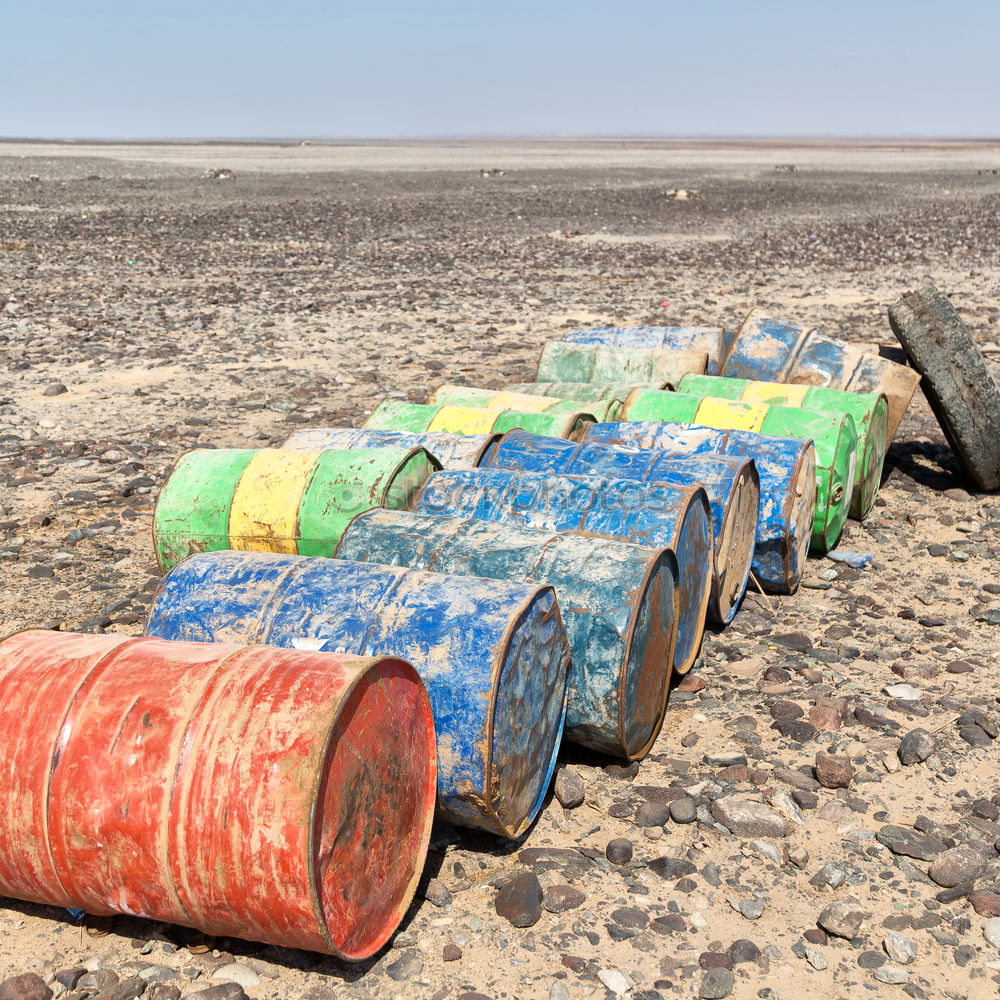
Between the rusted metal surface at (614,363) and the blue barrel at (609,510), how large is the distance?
9.74ft

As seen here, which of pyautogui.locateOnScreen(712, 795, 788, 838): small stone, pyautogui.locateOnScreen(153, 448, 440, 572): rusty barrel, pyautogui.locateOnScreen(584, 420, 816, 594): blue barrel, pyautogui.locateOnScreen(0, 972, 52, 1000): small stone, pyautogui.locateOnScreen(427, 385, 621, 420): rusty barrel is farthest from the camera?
pyautogui.locateOnScreen(427, 385, 621, 420): rusty barrel

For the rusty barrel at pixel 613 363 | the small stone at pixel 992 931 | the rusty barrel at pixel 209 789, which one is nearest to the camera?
the rusty barrel at pixel 209 789

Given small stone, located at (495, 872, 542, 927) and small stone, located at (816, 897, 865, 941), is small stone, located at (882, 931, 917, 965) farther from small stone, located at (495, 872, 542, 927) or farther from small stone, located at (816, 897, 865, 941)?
small stone, located at (495, 872, 542, 927)

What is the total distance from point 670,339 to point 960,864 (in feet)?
16.1

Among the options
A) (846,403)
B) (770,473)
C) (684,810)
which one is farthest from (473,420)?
(684,810)

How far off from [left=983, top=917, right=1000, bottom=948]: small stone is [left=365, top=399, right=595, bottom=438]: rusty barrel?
3.11 meters

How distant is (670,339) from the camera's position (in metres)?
7.57

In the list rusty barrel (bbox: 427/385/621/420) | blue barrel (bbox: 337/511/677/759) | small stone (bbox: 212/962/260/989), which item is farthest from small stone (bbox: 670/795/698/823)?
rusty barrel (bbox: 427/385/621/420)

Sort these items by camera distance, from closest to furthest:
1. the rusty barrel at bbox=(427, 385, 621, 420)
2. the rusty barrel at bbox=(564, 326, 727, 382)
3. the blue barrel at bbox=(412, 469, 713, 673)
Answer: the blue barrel at bbox=(412, 469, 713, 673)
the rusty barrel at bbox=(427, 385, 621, 420)
the rusty barrel at bbox=(564, 326, 727, 382)

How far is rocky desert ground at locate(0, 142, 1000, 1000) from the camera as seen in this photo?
291cm

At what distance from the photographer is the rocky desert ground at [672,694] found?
2906mm

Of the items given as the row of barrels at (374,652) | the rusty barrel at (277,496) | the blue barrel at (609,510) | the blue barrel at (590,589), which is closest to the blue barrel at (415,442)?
the row of barrels at (374,652)

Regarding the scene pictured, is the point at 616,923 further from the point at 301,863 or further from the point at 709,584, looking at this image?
the point at 709,584

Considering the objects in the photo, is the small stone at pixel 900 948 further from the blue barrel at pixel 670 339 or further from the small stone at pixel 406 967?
the blue barrel at pixel 670 339
